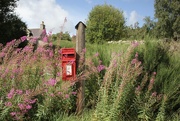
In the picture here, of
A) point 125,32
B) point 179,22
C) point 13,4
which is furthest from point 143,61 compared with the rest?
point 179,22

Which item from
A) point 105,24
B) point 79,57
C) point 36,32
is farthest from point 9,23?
point 36,32

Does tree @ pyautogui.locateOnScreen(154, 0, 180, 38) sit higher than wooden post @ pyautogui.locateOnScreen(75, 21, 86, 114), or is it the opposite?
tree @ pyautogui.locateOnScreen(154, 0, 180, 38)

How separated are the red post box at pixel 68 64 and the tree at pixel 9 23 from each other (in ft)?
46.1

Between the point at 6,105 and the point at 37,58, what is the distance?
95cm

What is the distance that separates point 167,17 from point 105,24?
37.2ft

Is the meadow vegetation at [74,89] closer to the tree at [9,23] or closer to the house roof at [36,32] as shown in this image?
the tree at [9,23]

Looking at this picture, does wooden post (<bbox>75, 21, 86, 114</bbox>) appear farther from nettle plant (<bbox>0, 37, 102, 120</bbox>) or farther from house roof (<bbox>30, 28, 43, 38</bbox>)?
house roof (<bbox>30, 28, 43, 38</bbox>)

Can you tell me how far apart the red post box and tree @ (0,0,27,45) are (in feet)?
46.1

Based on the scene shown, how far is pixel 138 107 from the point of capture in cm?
351

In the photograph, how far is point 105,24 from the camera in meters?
28.0

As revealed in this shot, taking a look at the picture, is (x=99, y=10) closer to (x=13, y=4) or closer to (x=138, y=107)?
(x=13, y=4)

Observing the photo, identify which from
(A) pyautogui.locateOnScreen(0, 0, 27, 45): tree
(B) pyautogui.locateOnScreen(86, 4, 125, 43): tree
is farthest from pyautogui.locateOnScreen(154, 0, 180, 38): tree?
(A) pyautogui.locateOnScreen(0, 0, 27, 45): tree

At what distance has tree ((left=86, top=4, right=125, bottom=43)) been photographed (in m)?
27.9

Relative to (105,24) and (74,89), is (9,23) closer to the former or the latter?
(105,24)
